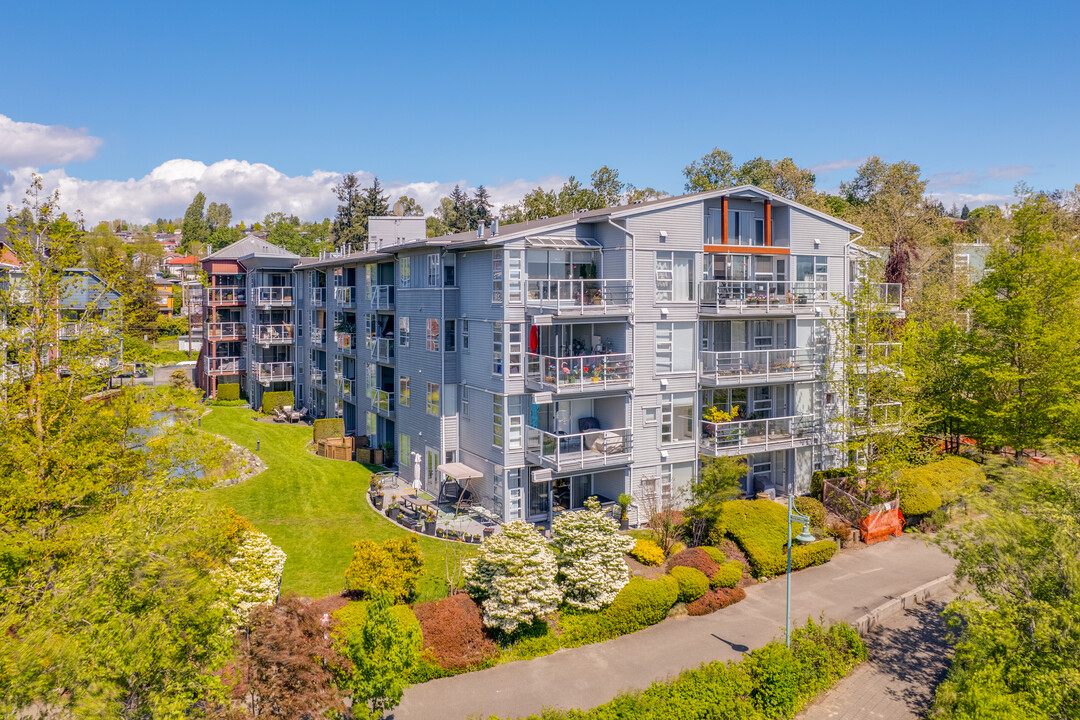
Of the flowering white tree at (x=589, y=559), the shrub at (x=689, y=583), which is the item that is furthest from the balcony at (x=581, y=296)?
the shrub at (x=689, y=583)

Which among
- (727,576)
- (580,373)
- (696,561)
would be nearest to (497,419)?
(580,373)

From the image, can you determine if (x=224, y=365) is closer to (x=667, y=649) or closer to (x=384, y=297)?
(x=384, y=297)

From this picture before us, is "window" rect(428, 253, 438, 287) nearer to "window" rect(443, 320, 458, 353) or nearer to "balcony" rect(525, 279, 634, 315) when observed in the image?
"window" rect(443, 320, 458, 353)

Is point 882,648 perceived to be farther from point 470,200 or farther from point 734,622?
point 470,200

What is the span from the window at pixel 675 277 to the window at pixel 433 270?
10.1 metres

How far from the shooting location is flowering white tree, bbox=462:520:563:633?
778 inches

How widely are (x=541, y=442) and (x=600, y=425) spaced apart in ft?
12.7

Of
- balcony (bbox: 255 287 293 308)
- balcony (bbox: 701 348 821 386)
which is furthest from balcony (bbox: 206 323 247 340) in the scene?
balcony (bbox: 701 348 821 386)

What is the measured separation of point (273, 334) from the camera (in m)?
53.2

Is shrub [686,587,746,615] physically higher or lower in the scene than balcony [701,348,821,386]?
lower

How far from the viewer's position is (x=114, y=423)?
1711 cm

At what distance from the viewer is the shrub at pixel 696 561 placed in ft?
78.7

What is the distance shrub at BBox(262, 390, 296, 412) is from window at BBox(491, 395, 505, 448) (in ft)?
89.1

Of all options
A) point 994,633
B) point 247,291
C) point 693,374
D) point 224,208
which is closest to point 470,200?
point 247,291
